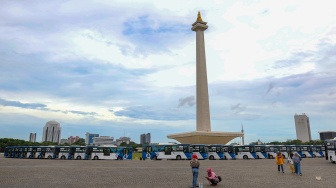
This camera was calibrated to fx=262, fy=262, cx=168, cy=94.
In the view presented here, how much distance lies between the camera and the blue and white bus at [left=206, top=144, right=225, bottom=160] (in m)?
40.2

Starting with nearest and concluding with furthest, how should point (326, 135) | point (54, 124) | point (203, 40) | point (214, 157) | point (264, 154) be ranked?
point (214, 157) → point (264, 154) → point (203, 40) → point (326, 135) → point (54, 124)

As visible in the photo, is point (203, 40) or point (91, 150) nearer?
point (91, 150)

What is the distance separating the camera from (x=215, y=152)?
→ 40.5 m

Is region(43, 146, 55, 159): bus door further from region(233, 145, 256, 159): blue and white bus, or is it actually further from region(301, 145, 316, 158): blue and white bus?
region(301, 145, 316, 158): blue and white bus

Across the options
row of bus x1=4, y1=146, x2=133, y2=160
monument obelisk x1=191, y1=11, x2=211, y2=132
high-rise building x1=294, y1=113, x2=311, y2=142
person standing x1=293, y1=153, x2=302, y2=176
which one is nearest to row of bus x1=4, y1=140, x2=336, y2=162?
row of bus x1=4, y1=146, x2=133, y2=160

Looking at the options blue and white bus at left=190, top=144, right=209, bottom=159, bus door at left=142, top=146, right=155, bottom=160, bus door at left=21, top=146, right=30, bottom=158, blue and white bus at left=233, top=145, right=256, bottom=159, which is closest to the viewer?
blue and white bus at left=190, top=144, right=209, bottom=159

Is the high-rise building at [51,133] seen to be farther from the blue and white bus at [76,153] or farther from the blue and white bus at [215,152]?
the blue and white bus at [215,152]

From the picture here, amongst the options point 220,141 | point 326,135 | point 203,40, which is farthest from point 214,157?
point 326,135

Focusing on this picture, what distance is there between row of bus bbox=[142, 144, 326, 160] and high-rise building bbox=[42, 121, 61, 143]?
167 m

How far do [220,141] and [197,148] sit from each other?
59.5 ft

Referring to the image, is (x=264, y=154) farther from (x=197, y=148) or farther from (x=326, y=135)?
(x=326, y=135)

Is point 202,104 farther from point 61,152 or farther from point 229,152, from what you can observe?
point 61,152

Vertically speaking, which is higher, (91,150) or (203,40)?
(203,40)

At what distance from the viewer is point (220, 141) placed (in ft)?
182
